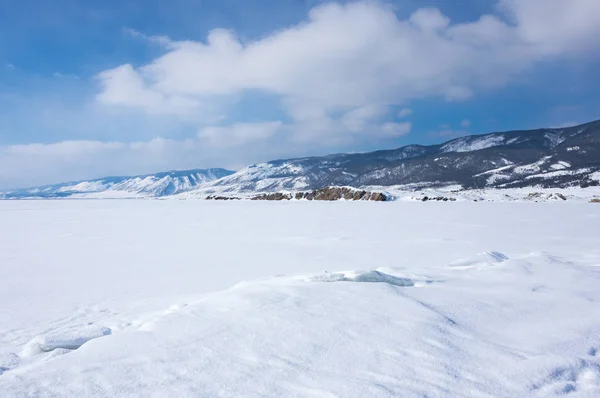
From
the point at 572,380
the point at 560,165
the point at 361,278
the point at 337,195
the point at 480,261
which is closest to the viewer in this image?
the point at 572,380

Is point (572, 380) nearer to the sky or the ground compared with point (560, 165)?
nearer to the ground

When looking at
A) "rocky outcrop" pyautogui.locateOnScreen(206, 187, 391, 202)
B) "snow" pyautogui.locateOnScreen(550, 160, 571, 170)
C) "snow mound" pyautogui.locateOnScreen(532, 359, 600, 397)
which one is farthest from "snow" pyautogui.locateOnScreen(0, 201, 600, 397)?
"snow" pyautogui.locateOnScreen(550, 160, 571, 170)

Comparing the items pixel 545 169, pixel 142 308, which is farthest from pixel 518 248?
Answer: pixel 545 169

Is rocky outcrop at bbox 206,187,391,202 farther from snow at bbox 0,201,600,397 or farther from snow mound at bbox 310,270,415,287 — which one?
snow mound at bbox 310,270,415,287

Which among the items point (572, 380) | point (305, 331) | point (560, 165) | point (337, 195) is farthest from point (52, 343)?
point (560, 165)

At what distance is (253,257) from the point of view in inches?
329

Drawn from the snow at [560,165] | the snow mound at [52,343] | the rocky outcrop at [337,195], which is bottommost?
the rocky outcrop at [337,195]

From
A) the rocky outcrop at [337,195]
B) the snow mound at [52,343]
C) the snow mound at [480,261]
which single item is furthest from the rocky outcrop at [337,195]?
the snow mound at [52,343]

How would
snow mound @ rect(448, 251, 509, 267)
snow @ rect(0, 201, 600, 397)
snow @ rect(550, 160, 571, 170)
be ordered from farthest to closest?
snow @ rect(550, 160, 571, 170), snow mound @ rect(448, 251, 509, 267), snow @ rect(0, 201, 600, 397)

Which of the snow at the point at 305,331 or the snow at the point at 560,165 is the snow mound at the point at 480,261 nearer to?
the snow at the point at 305,331

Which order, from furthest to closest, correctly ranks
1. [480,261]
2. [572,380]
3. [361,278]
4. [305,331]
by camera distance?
[480,261]
[361,278]
[305,331]
[572,380]

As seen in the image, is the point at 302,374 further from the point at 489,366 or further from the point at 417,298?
the point at 417,298

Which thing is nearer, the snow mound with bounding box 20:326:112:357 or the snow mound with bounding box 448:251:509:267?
the snow mound with bounding box 20:326:112:357

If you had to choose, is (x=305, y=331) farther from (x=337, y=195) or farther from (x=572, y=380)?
(x=337, y=195)
